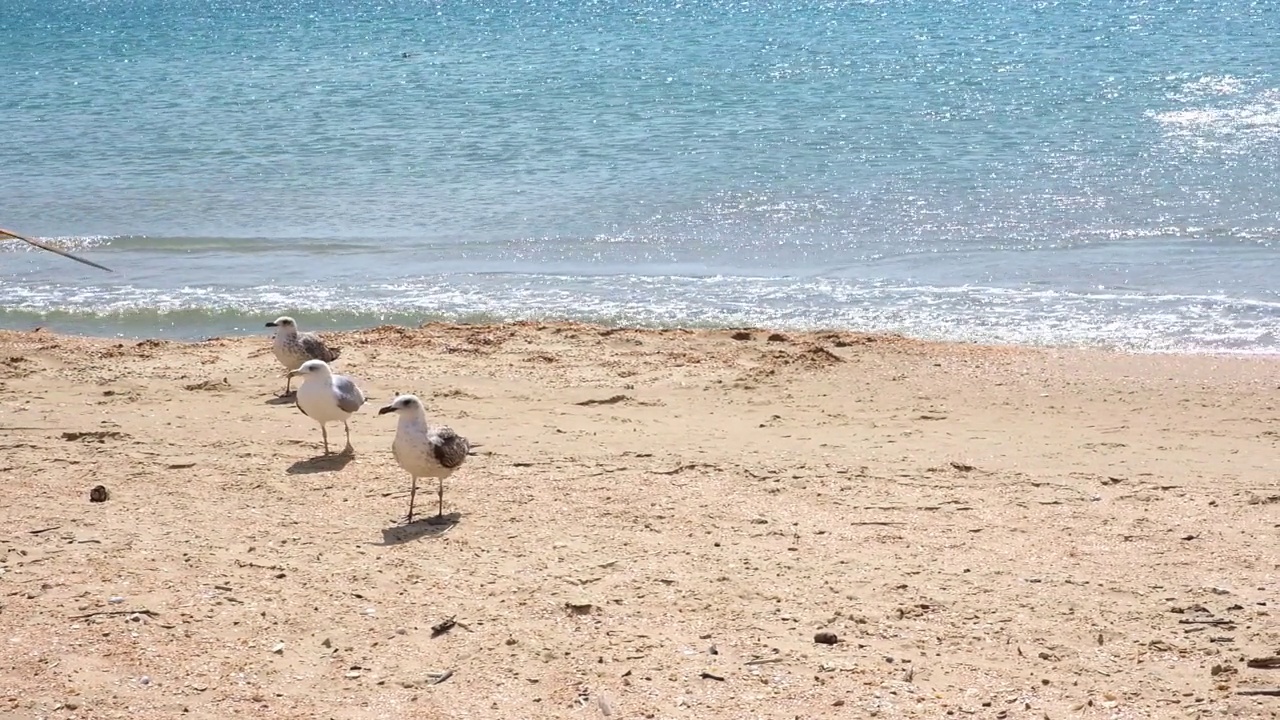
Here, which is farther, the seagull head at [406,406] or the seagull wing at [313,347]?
the seagull wing at [313,347]

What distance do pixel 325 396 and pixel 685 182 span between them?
35.4ft

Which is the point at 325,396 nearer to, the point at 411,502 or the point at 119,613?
the point at 411,502

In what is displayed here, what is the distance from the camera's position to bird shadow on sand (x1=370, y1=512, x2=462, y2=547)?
7.55 m

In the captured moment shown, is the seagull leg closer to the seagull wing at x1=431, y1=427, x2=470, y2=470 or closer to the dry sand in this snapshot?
the dry sand

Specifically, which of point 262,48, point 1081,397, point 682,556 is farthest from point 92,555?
point 262,48

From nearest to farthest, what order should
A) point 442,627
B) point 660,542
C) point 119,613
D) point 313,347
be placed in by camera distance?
1. point 442,627
2. point 119,613
3. point 660,542
4. point 313,347

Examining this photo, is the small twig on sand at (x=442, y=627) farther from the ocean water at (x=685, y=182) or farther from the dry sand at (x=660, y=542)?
the ocean water at (x=685, y=182)

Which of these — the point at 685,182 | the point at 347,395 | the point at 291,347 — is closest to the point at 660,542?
the point at 347,395

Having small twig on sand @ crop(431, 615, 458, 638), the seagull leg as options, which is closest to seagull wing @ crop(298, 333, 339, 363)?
the seagull leg

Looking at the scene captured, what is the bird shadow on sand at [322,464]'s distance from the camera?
28.7 ft

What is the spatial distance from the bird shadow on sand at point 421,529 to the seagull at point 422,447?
0.14 ft

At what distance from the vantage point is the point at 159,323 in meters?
14.1

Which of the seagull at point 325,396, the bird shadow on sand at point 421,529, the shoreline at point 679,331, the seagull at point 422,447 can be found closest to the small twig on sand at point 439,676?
the bird shadow on sand at point 421,529

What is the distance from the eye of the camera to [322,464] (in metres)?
8.88
